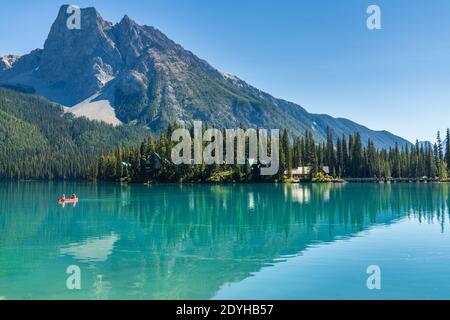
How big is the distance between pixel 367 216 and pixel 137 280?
129 ft

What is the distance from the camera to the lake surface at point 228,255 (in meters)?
24.1

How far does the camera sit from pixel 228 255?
33.7 metres

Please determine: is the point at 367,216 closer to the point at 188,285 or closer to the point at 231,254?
the point at 231,254

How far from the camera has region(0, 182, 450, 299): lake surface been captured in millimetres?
24094

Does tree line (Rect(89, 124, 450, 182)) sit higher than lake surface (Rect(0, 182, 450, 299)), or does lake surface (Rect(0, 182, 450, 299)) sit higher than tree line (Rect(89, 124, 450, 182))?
tree line (Rect(89, 124, 450, 182))

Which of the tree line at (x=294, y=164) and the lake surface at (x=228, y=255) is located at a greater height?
the tree line at (x=294, y=164)

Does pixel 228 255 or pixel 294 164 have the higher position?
pixel 294 164

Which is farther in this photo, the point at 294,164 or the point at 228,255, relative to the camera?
the point at 294,164

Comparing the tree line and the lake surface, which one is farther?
the tree line

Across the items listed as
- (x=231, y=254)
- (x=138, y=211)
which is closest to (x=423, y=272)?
(x=231, y=254)

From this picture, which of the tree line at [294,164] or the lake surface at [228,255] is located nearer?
the lake surface at [228,255]

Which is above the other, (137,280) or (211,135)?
(211,135)

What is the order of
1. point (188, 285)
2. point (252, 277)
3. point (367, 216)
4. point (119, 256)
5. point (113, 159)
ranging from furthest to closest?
point (113, 159), point (367, 216), point (119, 256), point (252, 277), point (188, 285)

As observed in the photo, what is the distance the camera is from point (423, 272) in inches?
1085
